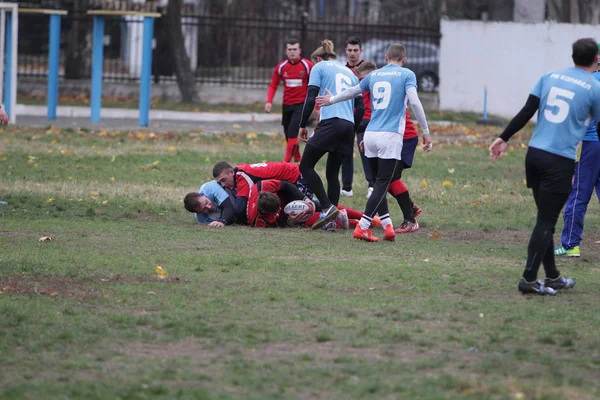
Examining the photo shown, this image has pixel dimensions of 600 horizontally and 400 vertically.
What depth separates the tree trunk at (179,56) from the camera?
2898 cm

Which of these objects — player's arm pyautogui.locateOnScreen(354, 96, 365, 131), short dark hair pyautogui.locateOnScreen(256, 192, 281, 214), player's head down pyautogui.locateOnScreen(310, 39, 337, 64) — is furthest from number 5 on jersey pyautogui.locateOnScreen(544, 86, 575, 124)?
player's arm pyautogui.locateOnScreen(354, 96, 365, 131)

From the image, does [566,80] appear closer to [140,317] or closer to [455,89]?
[140,317]

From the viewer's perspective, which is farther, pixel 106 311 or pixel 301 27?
pixel 301 27

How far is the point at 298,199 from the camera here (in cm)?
1103

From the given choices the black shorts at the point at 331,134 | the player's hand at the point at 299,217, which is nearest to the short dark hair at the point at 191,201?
the player's hand at the point at 299,217

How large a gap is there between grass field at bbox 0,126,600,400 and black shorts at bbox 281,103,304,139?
2890mm

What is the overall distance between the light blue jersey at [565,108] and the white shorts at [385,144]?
8.65 feet

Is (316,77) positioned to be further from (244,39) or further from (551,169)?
(244,39)

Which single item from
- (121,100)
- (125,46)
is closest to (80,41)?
(121,100)

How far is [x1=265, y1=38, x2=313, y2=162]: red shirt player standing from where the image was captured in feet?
49.5

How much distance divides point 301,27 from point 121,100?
5971 mm

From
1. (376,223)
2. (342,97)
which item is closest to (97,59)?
(376,223)

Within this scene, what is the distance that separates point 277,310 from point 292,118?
343 inches

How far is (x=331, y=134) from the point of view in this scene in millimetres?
10750
